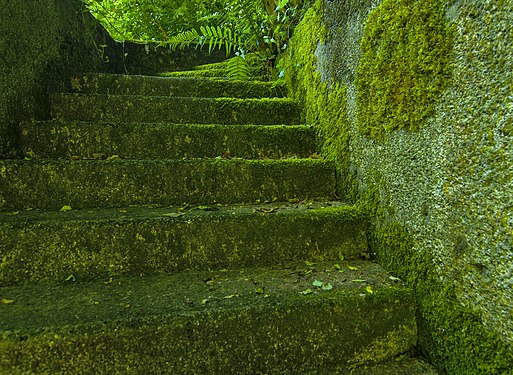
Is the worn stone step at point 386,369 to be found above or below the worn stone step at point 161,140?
below

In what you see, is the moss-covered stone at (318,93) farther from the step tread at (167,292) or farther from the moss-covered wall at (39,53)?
the moss-covered wall at (39,53)

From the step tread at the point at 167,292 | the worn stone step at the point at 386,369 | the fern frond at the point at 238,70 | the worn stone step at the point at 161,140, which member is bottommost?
the worn stone step at the point at 386,369

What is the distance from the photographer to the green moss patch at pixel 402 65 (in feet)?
3.38

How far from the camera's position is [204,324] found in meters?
1.02

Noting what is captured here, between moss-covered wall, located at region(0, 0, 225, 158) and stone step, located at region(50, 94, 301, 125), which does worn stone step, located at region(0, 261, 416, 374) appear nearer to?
moss-covered wall, located at region(0, 0, 225, 158)

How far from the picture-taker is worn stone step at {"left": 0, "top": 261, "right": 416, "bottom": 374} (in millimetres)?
927

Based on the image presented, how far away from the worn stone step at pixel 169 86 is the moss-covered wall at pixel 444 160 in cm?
127

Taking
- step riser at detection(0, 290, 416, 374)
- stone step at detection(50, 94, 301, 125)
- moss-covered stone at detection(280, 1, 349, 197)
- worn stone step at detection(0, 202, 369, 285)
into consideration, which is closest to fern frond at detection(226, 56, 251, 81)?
moss-covered stone at detection(280, 1, 349, 197)

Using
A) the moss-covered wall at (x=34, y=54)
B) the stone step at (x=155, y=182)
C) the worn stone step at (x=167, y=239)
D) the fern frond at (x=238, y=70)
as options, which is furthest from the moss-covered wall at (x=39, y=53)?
the fern frond at (x=238, y=70)

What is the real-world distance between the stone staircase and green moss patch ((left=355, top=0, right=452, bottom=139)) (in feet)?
1.49

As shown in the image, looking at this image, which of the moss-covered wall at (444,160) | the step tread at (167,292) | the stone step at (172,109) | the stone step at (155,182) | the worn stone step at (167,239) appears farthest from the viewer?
the stone step at (172,109)

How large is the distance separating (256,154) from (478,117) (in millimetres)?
1294

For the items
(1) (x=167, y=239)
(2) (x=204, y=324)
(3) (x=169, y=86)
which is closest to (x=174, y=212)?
(1) (x=167, y=239)

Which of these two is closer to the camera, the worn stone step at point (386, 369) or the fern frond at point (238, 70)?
the worn stone step at point (386, 369)
